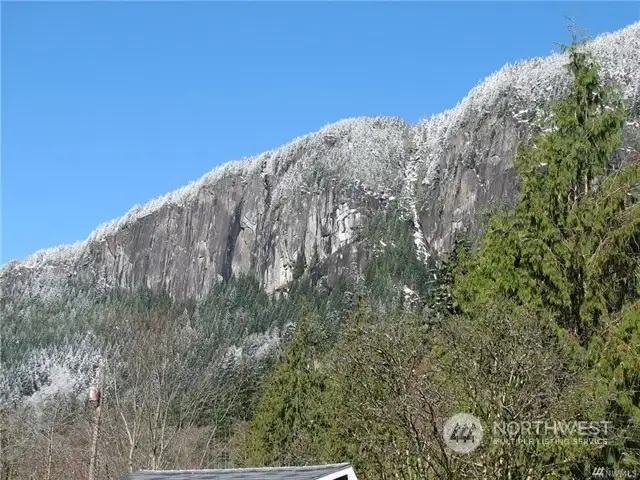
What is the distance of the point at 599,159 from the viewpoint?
1496cm

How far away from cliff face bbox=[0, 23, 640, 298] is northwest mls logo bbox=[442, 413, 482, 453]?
114 metres

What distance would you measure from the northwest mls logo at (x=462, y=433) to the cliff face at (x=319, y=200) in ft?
375

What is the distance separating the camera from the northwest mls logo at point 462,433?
12355mm

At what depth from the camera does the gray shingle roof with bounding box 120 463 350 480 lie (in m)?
11.2

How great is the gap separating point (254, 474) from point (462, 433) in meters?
3.20

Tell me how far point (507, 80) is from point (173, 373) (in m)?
141

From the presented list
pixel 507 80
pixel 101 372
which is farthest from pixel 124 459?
pixel 507 80

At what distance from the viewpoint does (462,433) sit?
1277cm
